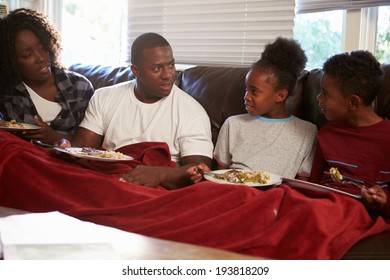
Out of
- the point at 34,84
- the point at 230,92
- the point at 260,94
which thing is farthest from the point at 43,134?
the point at 260,94

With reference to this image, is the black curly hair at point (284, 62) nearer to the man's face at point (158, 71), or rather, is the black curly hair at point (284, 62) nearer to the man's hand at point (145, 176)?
the man's face at point (158, 71)

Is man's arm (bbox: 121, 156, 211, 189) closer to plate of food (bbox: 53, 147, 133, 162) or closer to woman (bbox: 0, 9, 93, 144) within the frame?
plate of food (bbox: 53, 147, 133, 162)

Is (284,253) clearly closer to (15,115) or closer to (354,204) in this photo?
(354,204)

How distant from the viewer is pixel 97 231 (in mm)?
1389

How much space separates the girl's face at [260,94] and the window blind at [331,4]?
63 centimetres

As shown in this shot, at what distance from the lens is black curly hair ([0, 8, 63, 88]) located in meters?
2.56

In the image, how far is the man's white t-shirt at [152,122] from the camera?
221cm

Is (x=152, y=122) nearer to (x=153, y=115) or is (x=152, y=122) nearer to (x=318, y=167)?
(x=153, y=115)

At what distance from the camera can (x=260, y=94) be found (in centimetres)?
209

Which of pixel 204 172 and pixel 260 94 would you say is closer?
pixel 204 172

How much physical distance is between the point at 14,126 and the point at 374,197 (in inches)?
60.9

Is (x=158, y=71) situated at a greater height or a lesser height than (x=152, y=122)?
greater

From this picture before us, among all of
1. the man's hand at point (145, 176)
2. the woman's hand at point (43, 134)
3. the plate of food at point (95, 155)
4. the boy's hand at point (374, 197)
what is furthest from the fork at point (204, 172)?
the woman's hand at point (43, 134)
